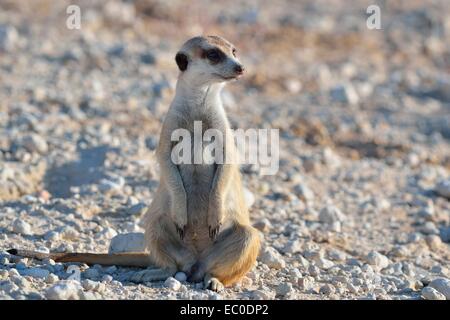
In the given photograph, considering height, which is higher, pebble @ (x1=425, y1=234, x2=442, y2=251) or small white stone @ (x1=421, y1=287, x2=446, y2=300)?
pebble @ (x1=425, y1=234, x2=442, y2=251)

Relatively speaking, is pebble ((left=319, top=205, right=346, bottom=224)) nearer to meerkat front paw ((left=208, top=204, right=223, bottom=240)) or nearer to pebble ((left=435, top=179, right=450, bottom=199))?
pebble ((left=435, top=179, right=450, bottom=199))

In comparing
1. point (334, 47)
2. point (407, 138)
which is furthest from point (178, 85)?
point (334, 47)

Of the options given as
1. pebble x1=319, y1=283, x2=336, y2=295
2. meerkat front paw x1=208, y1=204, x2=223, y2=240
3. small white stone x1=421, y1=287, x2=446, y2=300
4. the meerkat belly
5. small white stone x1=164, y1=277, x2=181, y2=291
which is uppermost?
the meerkat belly

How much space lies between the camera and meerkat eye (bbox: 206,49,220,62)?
15.9 feet

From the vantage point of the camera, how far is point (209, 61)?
16.0 feet

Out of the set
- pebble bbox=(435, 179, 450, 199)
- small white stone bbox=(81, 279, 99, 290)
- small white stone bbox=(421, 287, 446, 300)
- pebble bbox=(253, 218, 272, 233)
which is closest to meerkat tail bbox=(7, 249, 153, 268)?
small white stone bbox=(81, 279, 99, 290)

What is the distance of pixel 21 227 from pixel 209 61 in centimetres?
161

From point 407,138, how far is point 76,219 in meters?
4.98

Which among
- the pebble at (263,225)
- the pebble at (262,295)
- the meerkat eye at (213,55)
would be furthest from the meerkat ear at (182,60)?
the pebble at (263,225)
